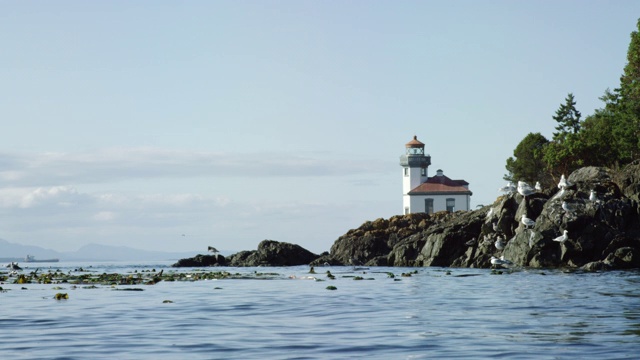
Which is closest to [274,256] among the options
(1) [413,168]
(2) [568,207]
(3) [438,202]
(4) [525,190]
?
(4) [525,190]

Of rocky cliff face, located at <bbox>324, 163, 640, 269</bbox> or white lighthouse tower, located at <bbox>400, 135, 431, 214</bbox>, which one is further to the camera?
white lighthouse tower, located at <bbox>400, 135, 431, 214</bbox>

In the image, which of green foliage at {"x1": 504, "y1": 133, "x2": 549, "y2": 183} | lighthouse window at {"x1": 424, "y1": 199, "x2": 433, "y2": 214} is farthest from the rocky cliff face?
lighthouse window at {"x1": 424, "y1": 199, "x2": 433, "y2": 214}

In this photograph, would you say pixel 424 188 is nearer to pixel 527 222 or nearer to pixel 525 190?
pixel 525 190

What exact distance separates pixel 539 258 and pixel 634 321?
1361 inches

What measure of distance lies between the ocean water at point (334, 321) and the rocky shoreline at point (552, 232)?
42.7 ft

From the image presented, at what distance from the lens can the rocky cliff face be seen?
60.2m

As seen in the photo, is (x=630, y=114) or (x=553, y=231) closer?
(x=553, y=231)

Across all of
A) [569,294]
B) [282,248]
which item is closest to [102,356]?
[569,294]

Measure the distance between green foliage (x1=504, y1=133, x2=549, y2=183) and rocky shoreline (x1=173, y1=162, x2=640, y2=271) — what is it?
41.1 metres

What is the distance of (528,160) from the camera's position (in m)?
123

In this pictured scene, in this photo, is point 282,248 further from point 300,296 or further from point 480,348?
point 480,348

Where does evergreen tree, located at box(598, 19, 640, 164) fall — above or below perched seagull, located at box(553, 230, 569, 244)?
above

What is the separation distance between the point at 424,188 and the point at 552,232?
71072mm

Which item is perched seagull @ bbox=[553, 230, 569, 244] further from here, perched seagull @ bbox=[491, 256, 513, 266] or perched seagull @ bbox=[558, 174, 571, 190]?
perched seagull @ bbox=[558, 174, 571, 190]
